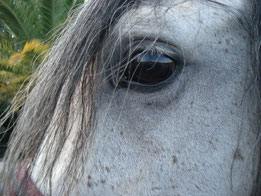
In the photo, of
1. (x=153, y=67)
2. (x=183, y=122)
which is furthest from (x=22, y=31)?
(x=183, y=122)

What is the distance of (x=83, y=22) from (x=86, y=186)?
546 mm

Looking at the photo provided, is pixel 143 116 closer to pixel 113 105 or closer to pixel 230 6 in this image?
pixel 113 105

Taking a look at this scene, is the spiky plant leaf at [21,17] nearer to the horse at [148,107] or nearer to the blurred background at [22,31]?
the blurred background at [22,31]

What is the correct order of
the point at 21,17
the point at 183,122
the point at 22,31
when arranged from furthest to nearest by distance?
1. the point at 22,31
2. the point at 21,17
3. the point at 183,122

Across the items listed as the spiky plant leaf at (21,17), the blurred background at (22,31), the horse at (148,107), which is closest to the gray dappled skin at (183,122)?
the horse at (148,107)

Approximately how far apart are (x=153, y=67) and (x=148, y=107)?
0.46 ft

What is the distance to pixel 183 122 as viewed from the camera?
83 cm

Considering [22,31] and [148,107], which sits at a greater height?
[22,31]

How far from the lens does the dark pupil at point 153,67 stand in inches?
34.2

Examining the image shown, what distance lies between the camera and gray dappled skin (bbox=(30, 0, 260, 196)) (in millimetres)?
820

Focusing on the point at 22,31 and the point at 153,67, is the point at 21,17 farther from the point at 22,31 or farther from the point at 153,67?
the point at 153,67

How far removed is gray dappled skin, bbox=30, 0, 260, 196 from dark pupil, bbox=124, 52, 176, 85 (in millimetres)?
36

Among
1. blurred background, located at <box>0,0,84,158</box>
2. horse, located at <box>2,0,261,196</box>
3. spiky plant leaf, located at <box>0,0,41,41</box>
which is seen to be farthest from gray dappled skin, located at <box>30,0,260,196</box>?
spiky plant leaf, located at <box>0,0,41,41</box>

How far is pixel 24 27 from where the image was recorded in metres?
5.12
